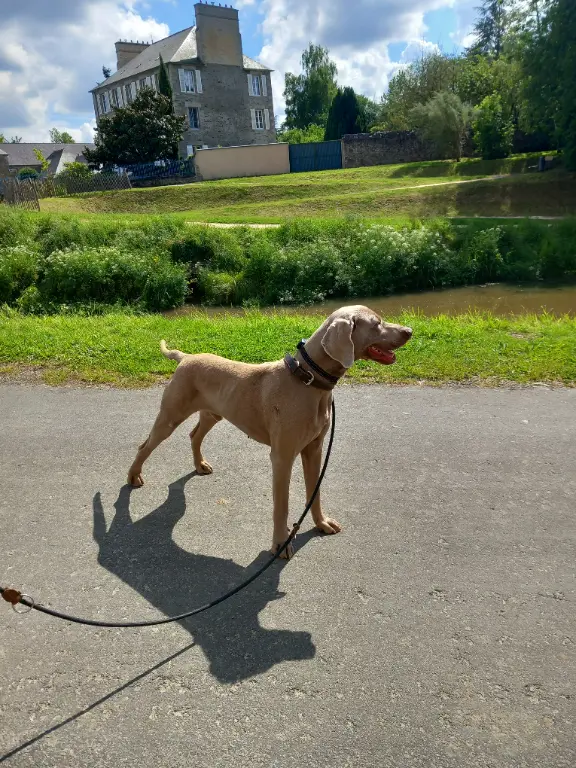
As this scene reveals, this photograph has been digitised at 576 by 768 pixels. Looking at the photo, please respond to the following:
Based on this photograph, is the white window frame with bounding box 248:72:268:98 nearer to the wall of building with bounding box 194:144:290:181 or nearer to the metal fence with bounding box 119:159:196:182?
the wall of building with bounding box 194:144:290:181

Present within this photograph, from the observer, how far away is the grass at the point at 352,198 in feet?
80.1

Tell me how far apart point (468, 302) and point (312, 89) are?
71897 mm

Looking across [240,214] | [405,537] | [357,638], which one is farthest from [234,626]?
[240,214]

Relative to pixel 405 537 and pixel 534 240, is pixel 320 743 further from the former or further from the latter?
pixel 534 240

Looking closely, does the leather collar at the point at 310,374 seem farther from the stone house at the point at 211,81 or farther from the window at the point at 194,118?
the window at the point at 194,118

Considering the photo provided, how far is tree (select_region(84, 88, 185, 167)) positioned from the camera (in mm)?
36750

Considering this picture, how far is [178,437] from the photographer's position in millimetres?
5555

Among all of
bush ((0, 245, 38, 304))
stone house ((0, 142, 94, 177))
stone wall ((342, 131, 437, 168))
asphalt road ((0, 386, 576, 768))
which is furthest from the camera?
stone house ((0, 142, 94, 177))

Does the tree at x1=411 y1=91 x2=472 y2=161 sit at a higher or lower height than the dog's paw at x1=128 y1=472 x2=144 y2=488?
higher

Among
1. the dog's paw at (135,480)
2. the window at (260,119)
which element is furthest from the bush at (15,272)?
the window at (260,119)

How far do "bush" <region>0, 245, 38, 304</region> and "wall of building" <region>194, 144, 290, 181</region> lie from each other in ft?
79.4

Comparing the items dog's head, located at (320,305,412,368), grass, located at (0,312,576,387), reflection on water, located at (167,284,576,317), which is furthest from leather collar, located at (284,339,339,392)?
reflection on water, located at (167,284,576,317)

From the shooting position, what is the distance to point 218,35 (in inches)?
2063

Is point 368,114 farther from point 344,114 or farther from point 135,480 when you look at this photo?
point 135,480
